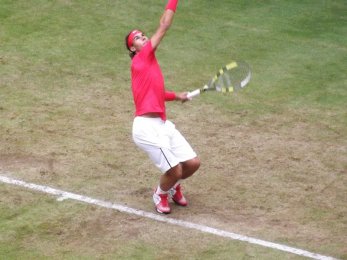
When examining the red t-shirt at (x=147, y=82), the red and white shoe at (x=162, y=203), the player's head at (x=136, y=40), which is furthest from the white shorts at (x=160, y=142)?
the player's head at (x=136, y=40)

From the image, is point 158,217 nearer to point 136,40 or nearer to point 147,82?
point 147,82

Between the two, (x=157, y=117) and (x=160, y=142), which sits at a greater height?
(x=157, y=117)

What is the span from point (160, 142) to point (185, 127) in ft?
9.97

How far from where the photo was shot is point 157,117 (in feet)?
37.0

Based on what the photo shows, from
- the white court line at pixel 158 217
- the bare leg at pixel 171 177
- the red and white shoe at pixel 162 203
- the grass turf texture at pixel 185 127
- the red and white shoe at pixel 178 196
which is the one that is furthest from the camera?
the red and white shoe at pixel 178 196

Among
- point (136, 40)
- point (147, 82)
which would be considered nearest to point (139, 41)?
point (136, 40)

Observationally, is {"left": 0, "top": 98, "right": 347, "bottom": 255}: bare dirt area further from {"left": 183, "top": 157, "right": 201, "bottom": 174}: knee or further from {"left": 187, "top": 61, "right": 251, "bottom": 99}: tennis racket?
{"left": 187, "top": 61, "right": 251, "bottom": 99}: tennis racket

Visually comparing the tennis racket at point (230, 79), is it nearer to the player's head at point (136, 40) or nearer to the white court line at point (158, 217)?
the player's head at point (136, 40)

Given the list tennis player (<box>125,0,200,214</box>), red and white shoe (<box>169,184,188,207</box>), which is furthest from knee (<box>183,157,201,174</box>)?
red and white shoe (<box>169,184,188,207</box>)

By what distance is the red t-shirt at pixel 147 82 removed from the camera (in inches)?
436

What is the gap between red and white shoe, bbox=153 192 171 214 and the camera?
11.5m

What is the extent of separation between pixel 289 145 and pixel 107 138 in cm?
266

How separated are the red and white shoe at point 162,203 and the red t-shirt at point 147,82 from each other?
106 centimetres

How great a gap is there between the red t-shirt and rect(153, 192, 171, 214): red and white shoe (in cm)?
106
